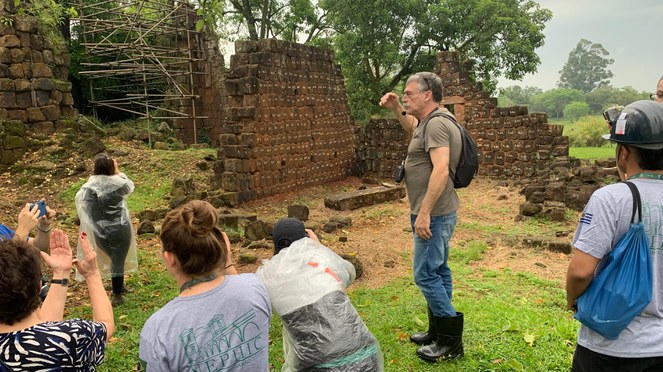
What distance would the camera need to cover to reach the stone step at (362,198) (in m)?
11.1

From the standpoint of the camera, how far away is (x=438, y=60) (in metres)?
15.7

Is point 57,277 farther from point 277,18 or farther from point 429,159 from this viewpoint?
point 277,18

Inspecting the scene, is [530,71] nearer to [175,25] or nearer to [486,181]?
[486,181]

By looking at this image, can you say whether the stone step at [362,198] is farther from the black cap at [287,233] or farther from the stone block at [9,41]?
the stone block at [9,41]

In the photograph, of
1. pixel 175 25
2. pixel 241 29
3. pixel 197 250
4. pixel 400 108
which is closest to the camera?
pixel 197 250

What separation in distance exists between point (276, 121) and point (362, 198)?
2.96m

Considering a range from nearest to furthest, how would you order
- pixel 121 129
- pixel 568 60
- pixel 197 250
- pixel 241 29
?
pixel 197 250
pixel 121 129
pixel 241 29
pixel 568 60

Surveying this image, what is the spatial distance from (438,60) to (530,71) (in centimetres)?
550

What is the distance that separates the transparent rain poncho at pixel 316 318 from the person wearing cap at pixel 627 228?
102cm

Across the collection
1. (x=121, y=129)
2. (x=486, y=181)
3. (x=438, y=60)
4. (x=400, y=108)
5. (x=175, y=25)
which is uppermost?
(x=175, y=25)

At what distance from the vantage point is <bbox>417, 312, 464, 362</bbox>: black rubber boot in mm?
3602

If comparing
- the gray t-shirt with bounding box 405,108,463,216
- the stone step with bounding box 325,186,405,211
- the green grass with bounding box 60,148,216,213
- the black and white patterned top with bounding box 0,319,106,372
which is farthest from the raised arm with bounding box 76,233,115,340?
the stone step with bounding box 325,186,405,211

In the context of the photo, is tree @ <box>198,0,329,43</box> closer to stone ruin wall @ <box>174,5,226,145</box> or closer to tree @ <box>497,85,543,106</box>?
stone ruin wall @ <box>174,5,226,145</box>

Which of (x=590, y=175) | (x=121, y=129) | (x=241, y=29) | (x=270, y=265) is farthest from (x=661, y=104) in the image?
(x=241, y=29)
